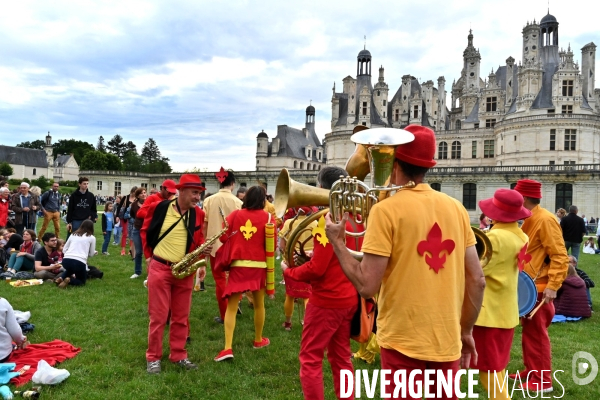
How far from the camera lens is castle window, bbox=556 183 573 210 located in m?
38.4

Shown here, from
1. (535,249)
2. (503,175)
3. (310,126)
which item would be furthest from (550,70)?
(535,249)

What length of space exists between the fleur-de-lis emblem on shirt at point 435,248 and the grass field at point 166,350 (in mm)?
2756

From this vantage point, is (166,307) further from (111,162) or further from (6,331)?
(111,162)

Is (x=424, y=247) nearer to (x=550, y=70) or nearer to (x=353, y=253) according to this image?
(x=353, y=253)

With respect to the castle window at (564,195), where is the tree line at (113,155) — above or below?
above

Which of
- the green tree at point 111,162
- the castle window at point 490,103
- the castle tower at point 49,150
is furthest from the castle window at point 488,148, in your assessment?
the castle tower at point 49,150

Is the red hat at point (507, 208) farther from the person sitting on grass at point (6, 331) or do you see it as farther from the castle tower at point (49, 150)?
the castle tower at point (49, 150)

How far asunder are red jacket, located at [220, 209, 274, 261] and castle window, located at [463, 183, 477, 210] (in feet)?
137

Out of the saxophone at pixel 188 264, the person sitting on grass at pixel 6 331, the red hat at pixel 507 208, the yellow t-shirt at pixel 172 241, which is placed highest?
the red hat at pixel 507 208

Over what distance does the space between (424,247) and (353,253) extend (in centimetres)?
46

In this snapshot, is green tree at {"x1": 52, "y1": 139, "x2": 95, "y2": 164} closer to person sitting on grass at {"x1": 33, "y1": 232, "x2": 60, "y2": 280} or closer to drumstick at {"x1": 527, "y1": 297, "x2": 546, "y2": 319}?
person sitting on grass at {"x1": 33, "y1": 232, "x2": 60, "y2": 280}

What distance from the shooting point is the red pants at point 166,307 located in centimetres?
502

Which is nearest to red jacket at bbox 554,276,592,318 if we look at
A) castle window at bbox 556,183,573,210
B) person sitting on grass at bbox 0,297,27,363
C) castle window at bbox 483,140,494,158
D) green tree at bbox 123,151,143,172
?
person sitting on grass at bbox 0,297,27,363

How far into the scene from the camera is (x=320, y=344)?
3588 millimetres
